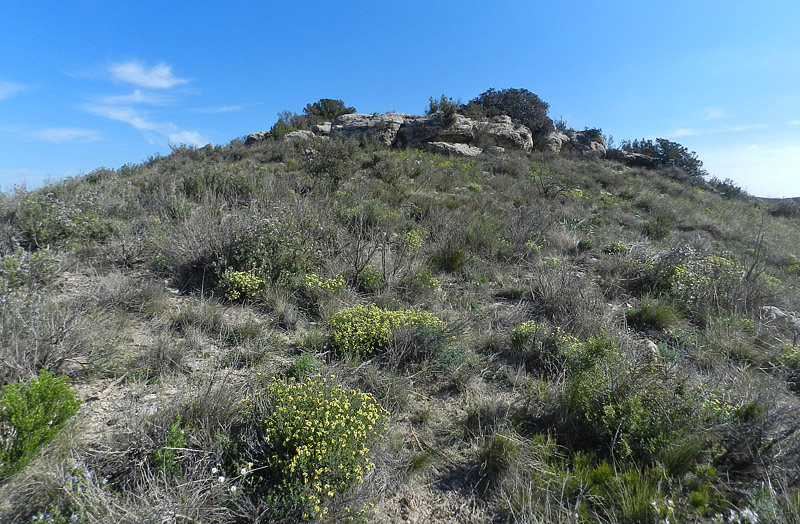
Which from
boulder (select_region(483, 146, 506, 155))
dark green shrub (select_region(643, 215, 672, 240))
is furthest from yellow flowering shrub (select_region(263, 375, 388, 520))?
boulder (select_region(483, 146, 506, 155))

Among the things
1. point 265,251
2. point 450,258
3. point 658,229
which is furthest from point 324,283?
point 658,229

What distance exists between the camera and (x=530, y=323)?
4000 millimetres

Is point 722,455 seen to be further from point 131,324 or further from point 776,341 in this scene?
point 131,324

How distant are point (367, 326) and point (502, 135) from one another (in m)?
19.1

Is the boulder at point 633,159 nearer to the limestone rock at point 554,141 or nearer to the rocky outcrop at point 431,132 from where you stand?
the limestone rock at point 554,141

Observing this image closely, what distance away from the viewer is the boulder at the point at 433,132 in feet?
63.0

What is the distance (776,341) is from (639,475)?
10.9ft

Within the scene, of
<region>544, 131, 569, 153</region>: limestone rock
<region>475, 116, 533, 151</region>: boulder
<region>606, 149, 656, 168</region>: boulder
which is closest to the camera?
<region>475, 116, 533, 151</region>: boulder

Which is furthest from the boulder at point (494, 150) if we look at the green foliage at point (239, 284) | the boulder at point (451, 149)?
the green foliage at point (239, 284)

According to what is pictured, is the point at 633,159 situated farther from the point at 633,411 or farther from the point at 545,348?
the point at 633,411

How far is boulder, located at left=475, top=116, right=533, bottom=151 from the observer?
1995cm

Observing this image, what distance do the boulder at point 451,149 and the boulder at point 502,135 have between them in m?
1.68

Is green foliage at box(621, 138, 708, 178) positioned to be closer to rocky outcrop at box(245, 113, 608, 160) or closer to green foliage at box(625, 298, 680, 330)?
rocky outcrop at box(245, 113, 608, 160)

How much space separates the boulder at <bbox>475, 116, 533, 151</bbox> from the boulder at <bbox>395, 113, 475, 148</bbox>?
0.60 meters
